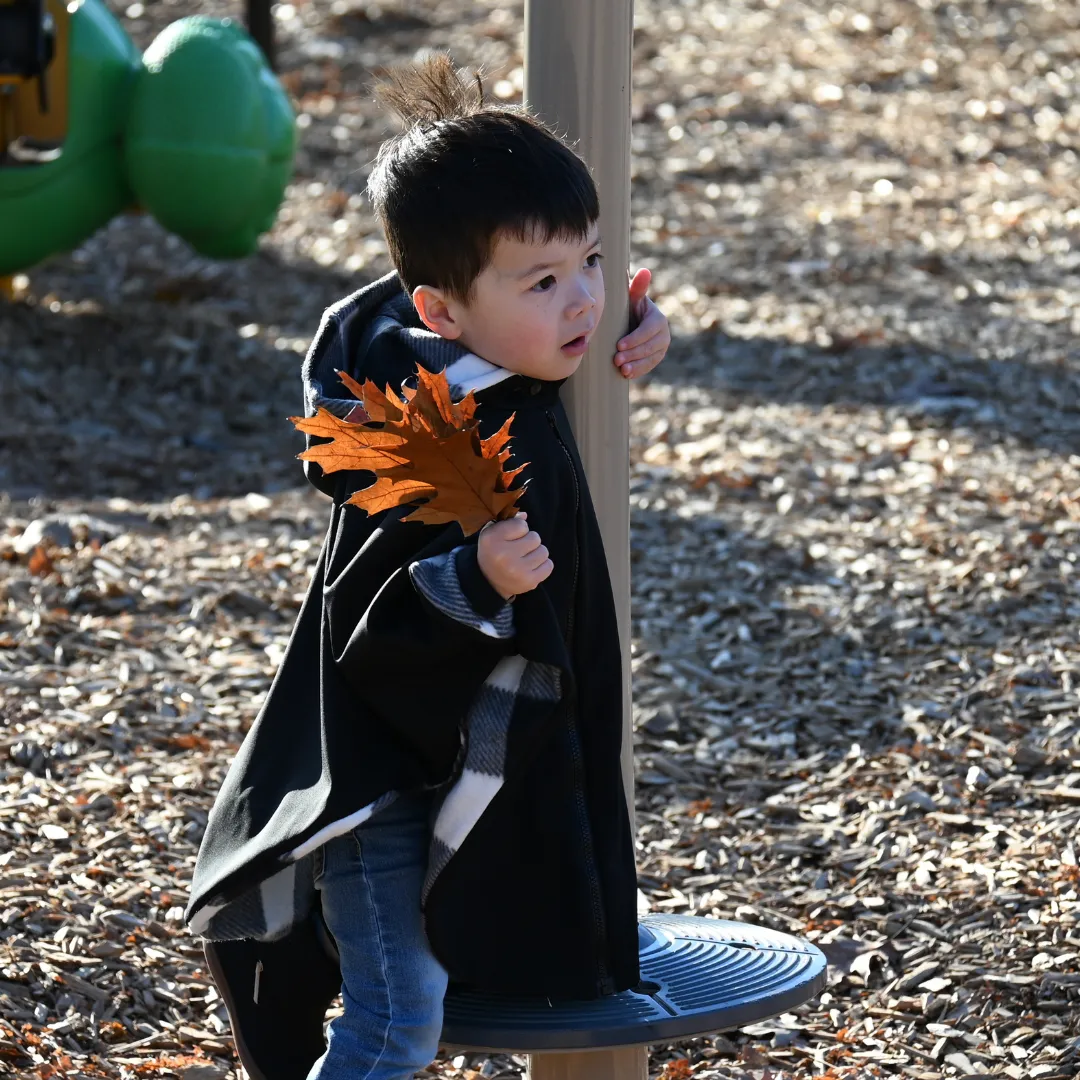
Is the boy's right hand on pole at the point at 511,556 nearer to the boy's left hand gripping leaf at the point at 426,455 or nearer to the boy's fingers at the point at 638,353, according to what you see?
the boy's left hand gripping leaf at the point at 426,455

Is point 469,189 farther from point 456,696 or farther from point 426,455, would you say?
point 456,696

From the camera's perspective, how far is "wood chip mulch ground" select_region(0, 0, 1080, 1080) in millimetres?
3225

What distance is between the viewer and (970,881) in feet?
11.6

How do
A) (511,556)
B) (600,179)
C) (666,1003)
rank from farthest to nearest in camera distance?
1. (600,179)
2. (666,1003)
3. (511,556)

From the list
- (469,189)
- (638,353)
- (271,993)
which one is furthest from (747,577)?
(469,189)

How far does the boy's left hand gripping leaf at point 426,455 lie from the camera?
79.6 inches

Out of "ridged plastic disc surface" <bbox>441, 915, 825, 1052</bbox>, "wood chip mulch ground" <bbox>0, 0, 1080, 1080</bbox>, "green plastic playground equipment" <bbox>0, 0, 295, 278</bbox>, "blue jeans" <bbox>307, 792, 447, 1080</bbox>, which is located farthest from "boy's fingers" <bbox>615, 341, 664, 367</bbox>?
"green plastic playground equipment" <bbox>0, 0, 295, 278</bbox>

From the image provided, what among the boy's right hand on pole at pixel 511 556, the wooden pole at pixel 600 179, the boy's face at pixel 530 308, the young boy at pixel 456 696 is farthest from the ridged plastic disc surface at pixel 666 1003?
the boy's face at pixel 530 308

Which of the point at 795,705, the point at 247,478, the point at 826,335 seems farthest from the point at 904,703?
the point at 826,335

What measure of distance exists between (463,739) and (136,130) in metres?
5.63

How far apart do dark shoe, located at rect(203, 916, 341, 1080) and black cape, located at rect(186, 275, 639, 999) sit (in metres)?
0.13

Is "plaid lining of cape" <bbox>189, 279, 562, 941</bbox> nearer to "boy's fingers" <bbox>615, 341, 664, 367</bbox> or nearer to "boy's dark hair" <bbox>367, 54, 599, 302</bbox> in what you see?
"boy's dark hair" <bbox>367, 54, 599, 302</bbox>

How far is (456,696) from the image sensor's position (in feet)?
7.01

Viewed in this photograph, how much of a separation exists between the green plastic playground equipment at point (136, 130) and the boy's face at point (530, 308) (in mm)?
5277
